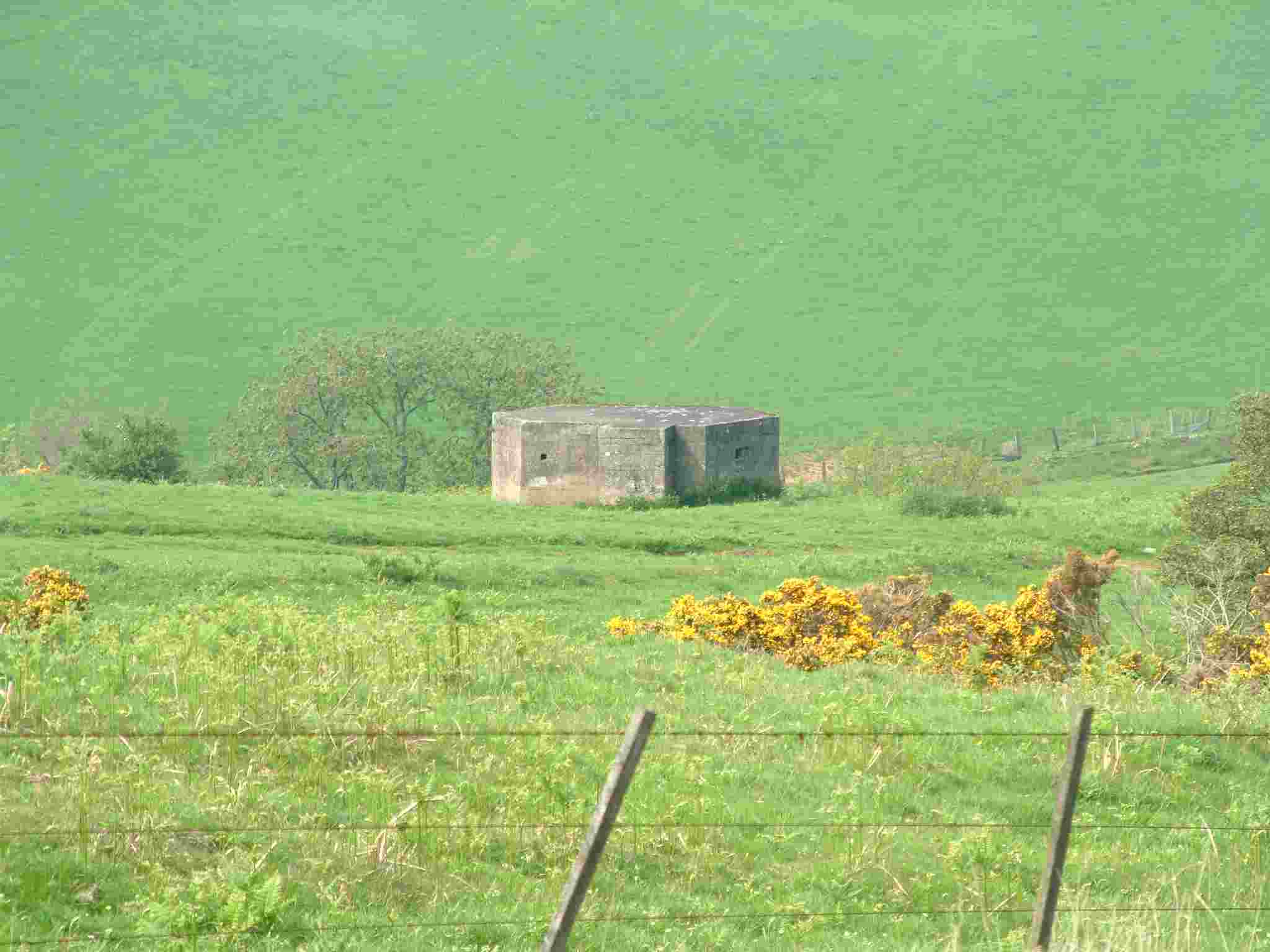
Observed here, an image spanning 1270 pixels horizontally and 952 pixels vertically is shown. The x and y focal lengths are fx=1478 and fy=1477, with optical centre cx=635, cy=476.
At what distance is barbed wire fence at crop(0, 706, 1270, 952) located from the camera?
16.6ft

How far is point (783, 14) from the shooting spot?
311ft

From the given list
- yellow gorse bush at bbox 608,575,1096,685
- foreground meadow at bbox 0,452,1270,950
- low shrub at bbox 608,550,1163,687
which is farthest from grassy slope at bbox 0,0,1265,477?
foreground meadow at bbox 0,452,1270,950

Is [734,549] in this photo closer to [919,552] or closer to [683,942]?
[919,552]

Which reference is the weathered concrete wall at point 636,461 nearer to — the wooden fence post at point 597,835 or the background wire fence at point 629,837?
the background wire fence at point 629,837

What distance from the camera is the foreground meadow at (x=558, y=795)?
6480 millimetres

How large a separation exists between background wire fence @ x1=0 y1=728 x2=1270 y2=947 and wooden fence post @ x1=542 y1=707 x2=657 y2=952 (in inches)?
52.1

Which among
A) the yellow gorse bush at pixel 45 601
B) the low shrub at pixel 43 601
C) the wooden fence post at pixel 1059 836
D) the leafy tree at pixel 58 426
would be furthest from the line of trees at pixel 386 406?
the wooden fence post at pixel 1059 836

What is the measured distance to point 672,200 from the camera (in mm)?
80250

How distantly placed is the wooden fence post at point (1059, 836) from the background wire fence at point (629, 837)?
3.18 feet

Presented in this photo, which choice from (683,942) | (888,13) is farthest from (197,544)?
(888,13)

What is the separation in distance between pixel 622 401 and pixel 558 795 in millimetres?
58027

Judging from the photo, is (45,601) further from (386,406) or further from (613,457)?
(386,406)

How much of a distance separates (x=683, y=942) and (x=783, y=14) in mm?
94351

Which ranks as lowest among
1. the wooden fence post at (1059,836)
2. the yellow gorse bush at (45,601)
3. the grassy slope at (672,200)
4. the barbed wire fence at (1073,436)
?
the barbed wire fence at (1073,436)
